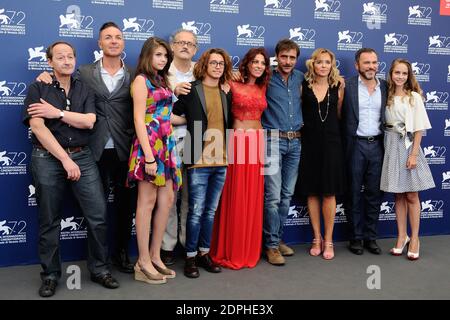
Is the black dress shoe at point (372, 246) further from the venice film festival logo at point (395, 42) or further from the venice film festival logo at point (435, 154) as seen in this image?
the venice film festival logo at point (395, 42)

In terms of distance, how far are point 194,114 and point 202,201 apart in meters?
0.63

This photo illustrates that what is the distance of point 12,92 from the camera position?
11.0 ft

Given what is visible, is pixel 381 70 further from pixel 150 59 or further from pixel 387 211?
pixel 150 59

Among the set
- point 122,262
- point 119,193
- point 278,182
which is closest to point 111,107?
point 119,193

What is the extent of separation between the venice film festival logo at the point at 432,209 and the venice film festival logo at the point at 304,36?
75.7 inches

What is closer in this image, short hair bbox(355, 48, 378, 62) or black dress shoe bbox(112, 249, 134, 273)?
black dress shoe bbox(112, 249, 134, 273)

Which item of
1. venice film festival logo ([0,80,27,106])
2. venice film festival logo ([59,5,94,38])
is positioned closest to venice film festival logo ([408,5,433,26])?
venice film festival logo ([59,5,94,38])

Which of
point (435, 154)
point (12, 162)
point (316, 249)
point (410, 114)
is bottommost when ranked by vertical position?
point (316, 249)

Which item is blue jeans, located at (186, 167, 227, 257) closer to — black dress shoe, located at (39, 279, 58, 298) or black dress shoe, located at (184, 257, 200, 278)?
black dress shoe, located at (184, 257, 200, 278)

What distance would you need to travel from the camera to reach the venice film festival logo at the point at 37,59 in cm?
335

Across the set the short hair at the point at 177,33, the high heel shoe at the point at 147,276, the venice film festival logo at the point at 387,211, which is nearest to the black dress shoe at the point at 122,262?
the high heel shoe at the point at 147,276

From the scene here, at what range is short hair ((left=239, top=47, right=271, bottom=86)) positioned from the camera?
131 inches

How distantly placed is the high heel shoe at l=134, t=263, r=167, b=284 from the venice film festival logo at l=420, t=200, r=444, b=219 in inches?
109
